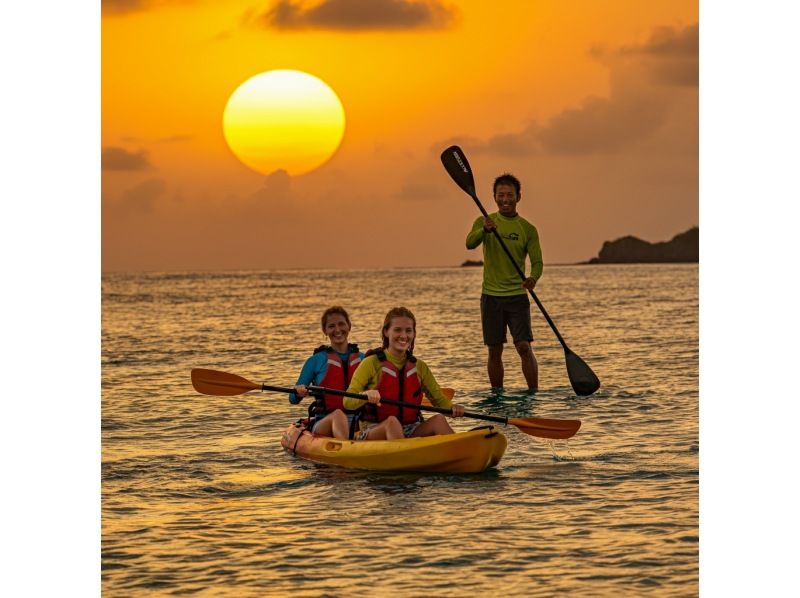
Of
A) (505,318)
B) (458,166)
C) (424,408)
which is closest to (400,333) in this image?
(424,408)

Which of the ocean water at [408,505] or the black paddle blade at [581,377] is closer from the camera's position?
the ocean water at [408,505]

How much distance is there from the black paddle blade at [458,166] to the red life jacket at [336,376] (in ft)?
12.4

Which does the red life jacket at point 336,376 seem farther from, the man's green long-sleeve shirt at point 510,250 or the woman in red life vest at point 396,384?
the man's green long-sleeve shirt at point 510,250

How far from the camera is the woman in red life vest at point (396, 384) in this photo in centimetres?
884

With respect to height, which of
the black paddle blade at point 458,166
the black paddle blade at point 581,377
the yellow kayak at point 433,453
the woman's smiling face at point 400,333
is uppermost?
the black paddle blade at point 458,166

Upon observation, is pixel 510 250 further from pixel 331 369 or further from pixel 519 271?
pixel 331 369

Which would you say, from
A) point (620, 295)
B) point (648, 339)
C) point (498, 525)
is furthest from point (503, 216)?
point (620, 295)

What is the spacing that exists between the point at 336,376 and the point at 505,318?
374 centimetres

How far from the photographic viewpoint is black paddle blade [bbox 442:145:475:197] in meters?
12.9

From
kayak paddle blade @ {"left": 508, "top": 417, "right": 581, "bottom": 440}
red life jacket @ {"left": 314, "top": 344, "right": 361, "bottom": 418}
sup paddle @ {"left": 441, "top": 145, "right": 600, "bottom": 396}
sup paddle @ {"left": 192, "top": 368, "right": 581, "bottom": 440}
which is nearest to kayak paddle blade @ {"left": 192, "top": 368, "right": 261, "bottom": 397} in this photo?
sup paddle @ {"left": 192, "top": 368, "right": 581, "bottom": 440}

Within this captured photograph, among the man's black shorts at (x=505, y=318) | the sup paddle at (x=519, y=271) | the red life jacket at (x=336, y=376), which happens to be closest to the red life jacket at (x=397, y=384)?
the red life jacket at (x=336, y=376)

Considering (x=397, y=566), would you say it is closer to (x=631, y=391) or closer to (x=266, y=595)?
(x=266, y=595)

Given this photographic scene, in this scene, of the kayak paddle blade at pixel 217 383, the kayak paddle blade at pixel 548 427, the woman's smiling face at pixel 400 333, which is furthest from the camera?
the kayak paddle blade at pixel 217 383
